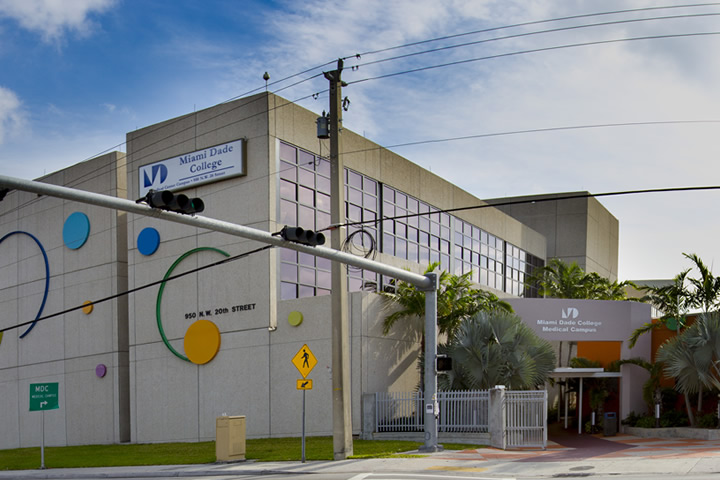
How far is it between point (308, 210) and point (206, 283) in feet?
16.4

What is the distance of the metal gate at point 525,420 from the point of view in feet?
81.0

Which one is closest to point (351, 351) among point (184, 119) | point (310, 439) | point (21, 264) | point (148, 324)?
point (310, 439)

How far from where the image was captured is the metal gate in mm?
24688

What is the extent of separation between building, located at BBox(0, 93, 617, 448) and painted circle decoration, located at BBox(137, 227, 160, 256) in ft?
0.20

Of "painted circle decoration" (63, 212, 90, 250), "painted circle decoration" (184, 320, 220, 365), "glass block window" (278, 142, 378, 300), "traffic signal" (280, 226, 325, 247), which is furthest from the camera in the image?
"painted circle decoration" (63, 212, 90, 250)

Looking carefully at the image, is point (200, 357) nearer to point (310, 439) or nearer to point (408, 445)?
point (310, 439)

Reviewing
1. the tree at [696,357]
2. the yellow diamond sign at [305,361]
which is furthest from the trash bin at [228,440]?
the tree at [696,357]

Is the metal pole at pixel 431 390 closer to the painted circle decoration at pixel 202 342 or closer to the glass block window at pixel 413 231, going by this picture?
the painted circle decoration at pixel 202 342

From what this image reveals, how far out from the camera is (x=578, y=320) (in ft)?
107

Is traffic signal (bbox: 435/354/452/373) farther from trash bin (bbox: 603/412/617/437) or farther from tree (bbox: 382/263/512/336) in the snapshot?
trash bin (bbox: 603/412/617/437)

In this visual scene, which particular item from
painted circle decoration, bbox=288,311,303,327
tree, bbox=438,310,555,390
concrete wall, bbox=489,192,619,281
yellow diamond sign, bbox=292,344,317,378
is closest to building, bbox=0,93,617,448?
Result: painted circle decoration, bbox=288,311,303,327

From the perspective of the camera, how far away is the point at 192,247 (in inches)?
1286

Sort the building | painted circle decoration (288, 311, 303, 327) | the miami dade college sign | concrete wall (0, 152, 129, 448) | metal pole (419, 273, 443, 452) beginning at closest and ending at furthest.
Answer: metal pole (419, 273, 443, 452), painted circle decoration (288, 311, 303, 327), the building, the miami dade college sign, concrete wall (0, 152, 129, 448)

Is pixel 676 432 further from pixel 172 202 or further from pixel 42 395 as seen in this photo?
pixel 172 202
